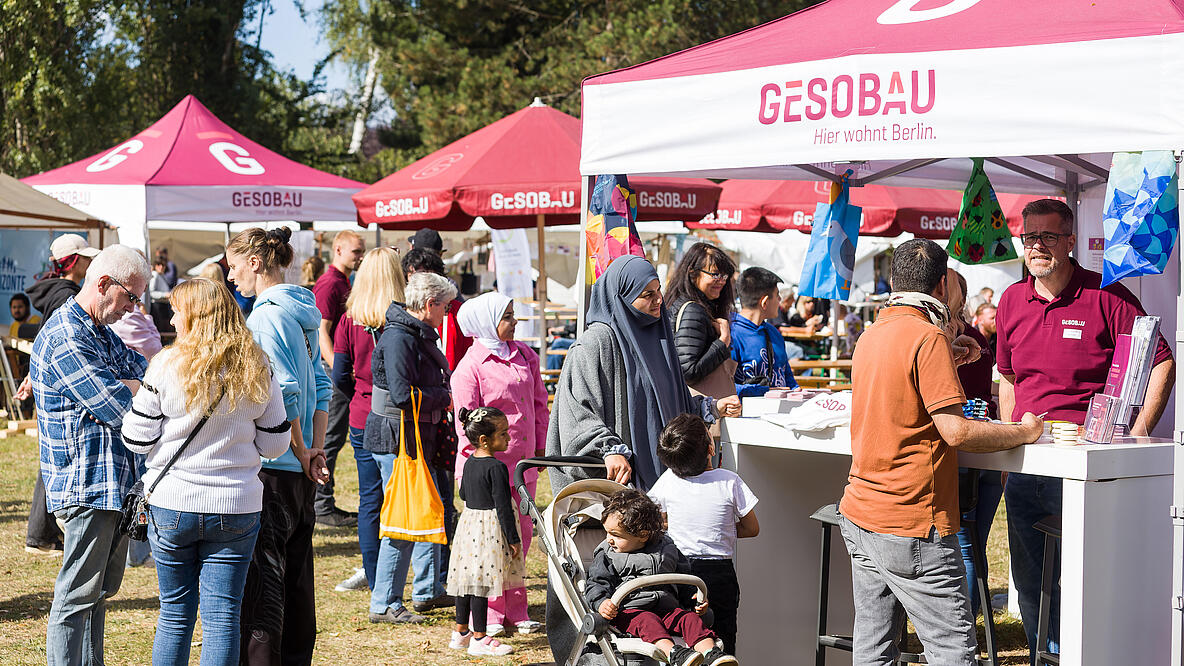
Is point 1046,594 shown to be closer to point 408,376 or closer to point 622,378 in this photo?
point 622,378

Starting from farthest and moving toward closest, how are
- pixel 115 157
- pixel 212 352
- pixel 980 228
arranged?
pixel 115 157, pixel 980 228, pixel 212 352

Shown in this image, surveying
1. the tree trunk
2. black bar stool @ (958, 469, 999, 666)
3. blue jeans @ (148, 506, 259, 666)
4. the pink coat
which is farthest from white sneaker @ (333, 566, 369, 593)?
the tree trunk

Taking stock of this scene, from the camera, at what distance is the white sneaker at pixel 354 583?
263 inches

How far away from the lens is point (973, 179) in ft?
19.9

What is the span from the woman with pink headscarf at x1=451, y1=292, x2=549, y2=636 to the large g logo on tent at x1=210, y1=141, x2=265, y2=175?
6194 mm

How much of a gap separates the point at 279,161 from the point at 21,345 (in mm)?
3326

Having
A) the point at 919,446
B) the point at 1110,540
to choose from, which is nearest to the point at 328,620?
the point at 919,446

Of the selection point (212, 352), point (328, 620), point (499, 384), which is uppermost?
point (212, 352)

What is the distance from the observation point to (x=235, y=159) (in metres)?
11.4

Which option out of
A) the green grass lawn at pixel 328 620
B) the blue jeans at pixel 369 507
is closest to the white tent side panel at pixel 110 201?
the green grass lawn at pixel 328 620

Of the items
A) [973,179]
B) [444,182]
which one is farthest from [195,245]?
[973,179]

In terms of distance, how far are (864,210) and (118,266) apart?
25.6 ft

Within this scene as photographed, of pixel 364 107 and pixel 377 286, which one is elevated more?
pixel 364 107

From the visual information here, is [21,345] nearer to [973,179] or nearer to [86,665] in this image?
[86,665]
